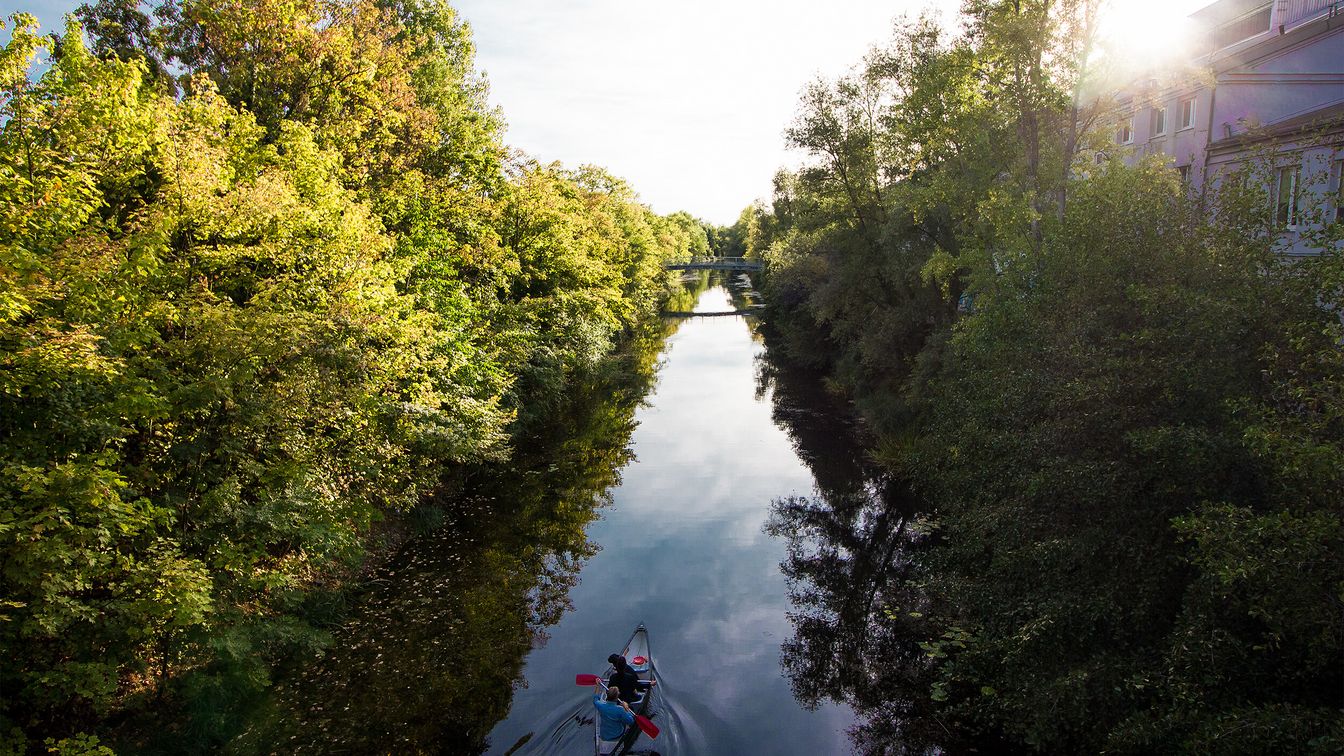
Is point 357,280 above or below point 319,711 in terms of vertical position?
above

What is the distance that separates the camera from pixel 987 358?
13.8 m

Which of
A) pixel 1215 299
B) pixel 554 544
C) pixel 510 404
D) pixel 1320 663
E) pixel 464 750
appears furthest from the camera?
pixel 510 404

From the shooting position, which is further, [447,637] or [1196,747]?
[447,637]

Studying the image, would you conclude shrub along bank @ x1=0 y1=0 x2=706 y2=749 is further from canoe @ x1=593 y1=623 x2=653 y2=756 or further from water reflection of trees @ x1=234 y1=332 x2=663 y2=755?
canoe @ x1=593 y1=623 x2=653 y2=756

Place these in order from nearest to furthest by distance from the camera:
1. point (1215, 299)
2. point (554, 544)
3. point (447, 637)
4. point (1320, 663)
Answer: point (1320, 663)
point (1215, 299)
point (447, 637)
point (554, 544)

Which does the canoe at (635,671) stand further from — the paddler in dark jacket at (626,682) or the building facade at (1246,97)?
the building facade at (1246,97)

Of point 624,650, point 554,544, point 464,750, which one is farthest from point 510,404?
point 464,750

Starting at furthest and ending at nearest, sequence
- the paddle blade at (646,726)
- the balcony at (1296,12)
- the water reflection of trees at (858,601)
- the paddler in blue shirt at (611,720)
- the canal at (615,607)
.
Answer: the balcony at (1296,12) → the water reflection of trees at (858,601) → the canal at (615,607) → the paddle blade at (646,726) → the paddler in blue shirt at (611,720)

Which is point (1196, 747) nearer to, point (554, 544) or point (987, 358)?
point (987, 358)

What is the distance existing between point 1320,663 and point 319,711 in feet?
44.7

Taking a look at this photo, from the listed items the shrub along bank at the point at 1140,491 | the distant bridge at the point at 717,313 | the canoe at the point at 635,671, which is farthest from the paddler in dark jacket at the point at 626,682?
the distant bridge at the point at 717,313

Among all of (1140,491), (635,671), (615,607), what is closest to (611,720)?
(635,671)

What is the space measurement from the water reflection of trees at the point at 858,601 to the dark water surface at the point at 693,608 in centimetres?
43

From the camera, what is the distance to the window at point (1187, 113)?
25.6 metres
